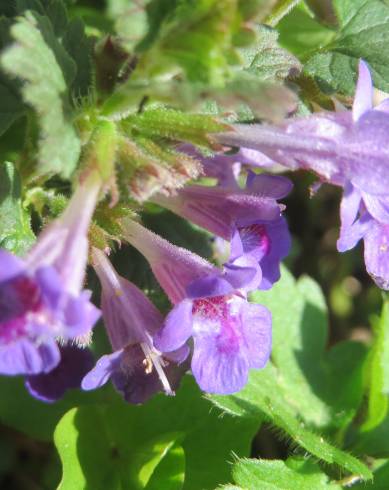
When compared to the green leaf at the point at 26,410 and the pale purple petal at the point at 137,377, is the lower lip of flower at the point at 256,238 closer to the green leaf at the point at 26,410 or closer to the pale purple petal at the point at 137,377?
the pale purple petal at the point at 137,377

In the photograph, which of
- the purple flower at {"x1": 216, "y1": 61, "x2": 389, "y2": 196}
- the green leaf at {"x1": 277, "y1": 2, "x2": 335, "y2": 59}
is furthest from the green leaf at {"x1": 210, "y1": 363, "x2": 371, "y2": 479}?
the green leaf at {"x1": 277, "y1": 2, "x2": 335, "y2": 59}

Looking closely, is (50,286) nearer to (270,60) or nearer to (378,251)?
(378,251)

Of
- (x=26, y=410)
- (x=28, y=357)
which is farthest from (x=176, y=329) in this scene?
(x=26, y=410)

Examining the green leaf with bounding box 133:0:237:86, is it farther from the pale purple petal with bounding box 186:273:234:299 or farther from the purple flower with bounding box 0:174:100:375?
the pale purple petal with bounding box 186:273:234:299

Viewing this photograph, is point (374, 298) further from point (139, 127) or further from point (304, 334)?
point (139, 127)

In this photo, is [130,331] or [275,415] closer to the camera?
[130,331]
